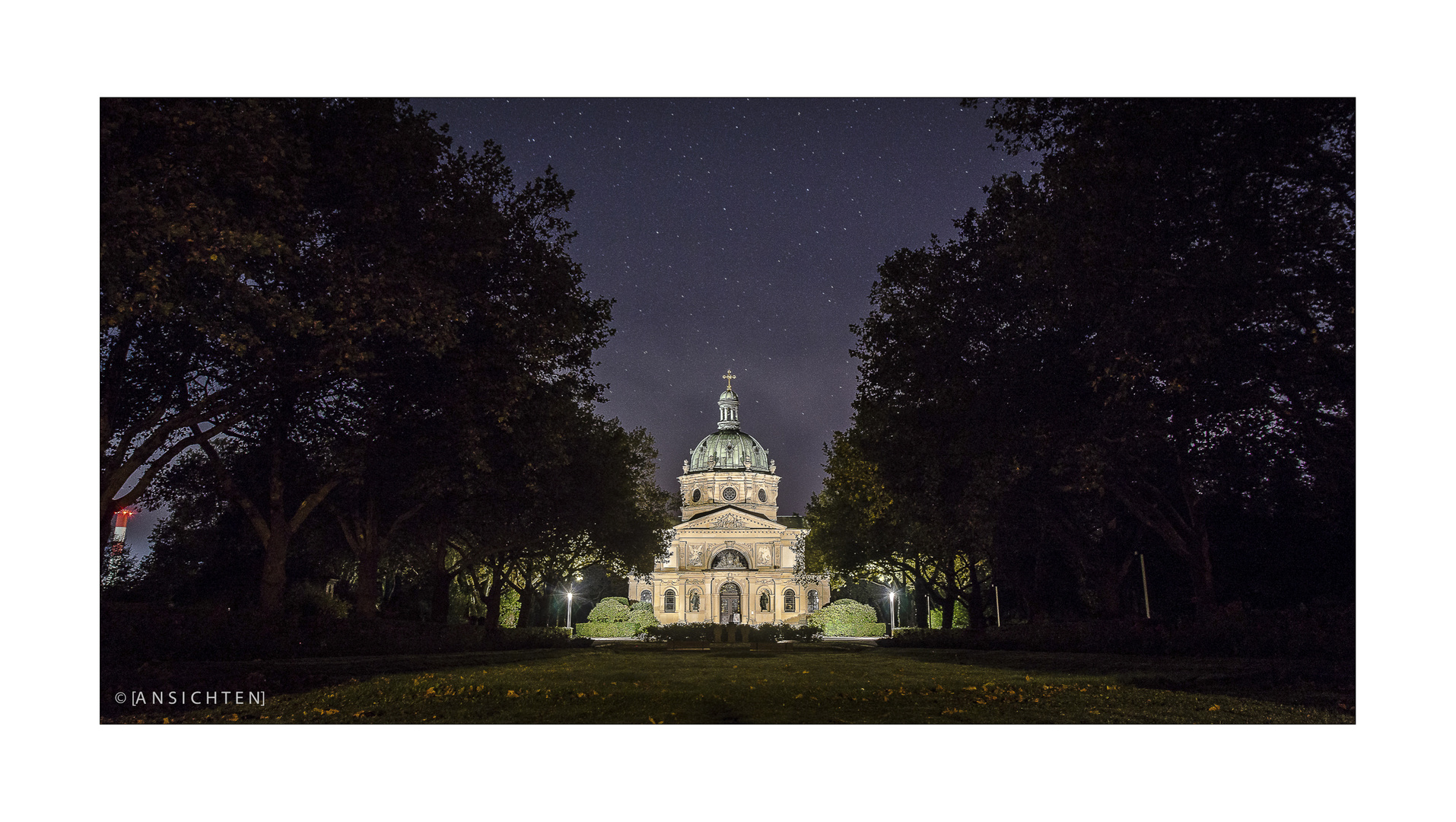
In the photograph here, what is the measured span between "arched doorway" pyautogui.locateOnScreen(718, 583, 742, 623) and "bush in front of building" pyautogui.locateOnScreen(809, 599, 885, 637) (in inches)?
1499

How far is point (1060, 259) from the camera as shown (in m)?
13.5

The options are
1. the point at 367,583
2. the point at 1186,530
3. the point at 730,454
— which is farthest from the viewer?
the point at 730,454

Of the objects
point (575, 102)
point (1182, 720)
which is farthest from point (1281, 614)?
point (575, 102)

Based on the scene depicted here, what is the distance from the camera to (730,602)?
95.1 meters

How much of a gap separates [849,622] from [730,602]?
4125 centimetres

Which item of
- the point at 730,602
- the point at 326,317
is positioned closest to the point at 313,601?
the point at 326,317

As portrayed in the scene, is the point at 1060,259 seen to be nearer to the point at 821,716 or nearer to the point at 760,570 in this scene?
the point at 821,716

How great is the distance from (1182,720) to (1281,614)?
685 cm

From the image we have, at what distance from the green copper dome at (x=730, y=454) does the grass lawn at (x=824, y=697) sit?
294ft

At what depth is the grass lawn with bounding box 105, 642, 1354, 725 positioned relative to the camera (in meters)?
9.47

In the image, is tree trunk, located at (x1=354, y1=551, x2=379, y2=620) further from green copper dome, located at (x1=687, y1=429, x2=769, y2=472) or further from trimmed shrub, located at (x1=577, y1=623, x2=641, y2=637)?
green copper dome, located at (x1=687, y1=429, x2=769, y2=472)

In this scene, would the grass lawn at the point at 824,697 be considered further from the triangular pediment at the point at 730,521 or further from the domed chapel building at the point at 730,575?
the triangular pediment at the point at 730,521

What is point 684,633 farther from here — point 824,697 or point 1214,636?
point 824,697

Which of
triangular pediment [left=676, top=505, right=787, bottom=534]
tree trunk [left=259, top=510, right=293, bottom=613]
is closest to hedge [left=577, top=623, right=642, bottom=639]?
triangular pediment [left=676, top=505, right=787, bottom=534]
